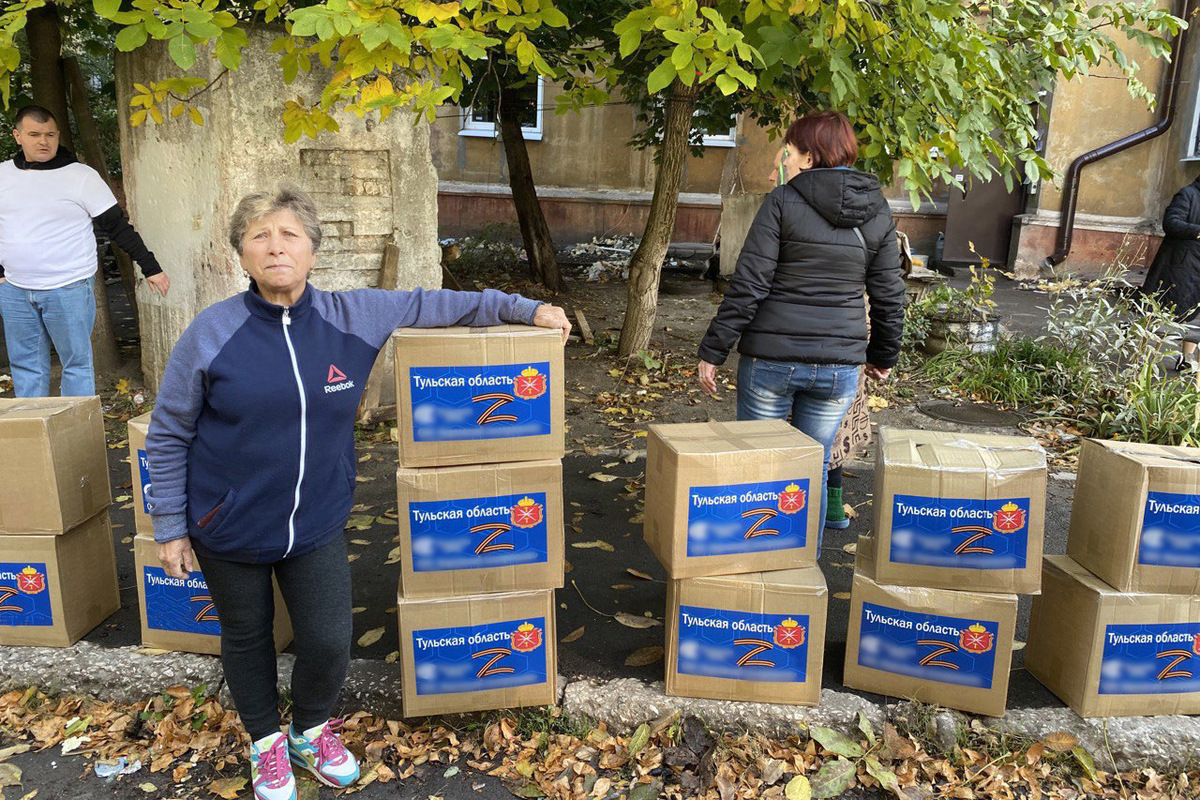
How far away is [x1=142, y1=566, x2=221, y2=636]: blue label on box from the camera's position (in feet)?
10.3

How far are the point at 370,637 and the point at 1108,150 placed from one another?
13613mm

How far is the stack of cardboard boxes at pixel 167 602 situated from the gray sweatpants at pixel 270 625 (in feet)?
1.82

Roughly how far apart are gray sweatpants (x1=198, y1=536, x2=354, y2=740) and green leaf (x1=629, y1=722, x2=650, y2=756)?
3.05ft

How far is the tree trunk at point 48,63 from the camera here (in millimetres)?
6312

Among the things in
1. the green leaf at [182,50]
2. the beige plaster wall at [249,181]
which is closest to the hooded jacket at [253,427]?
the green leaf at [182,50]

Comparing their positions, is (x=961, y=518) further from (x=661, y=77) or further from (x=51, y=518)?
(x=51, y=518)

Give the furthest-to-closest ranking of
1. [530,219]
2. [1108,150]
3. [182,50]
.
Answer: [1108,150]
[530,219]
[182,50]

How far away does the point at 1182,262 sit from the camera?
7195 mm

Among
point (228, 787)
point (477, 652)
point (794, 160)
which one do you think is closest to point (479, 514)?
point (477, 652)

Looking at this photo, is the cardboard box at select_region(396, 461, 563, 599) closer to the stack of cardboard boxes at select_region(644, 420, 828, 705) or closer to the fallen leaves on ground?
the stack of cardboard boxes at select_region(644, 420, 828, 705)

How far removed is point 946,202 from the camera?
50.6 feet

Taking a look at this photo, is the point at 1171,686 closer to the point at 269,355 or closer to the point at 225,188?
the point at 269,355

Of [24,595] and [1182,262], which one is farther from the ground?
[1182,262]

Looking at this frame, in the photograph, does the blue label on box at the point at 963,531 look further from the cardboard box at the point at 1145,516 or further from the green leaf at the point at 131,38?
the green leaf at the point at 131,38
